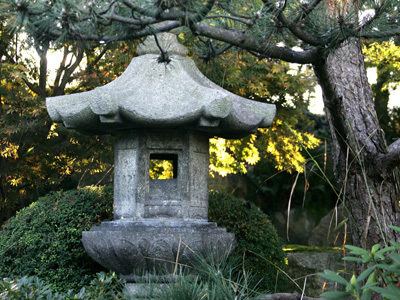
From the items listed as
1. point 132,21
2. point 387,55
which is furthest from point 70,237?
point 387,55

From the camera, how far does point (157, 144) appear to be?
353 cm

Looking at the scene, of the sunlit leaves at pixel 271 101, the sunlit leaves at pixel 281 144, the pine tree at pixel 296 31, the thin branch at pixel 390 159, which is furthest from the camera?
the sunlit leaves at pixel 281 144

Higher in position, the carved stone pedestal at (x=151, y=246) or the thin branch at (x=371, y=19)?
the thin branch at (x=371, y=19)

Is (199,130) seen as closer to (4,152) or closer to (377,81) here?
(4,152)

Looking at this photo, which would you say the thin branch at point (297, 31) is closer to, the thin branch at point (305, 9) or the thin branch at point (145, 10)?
the thin branch at point (305, 9)

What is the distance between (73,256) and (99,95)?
1.61 meters

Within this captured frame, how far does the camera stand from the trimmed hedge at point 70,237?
3.98 metres

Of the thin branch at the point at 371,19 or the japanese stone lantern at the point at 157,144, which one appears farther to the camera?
the japanese stone lantern at the point at 157,144

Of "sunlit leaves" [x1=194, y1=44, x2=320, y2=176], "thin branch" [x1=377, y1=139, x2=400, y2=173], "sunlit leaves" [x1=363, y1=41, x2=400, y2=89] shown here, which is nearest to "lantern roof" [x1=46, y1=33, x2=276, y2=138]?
"thin branch" [x1=377, y1=139, x2=400, y2=173]

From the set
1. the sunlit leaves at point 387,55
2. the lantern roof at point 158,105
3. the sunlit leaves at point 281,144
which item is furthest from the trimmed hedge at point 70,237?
the sunlit leaves at point 387,55

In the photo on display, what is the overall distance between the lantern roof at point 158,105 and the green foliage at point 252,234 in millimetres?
1205

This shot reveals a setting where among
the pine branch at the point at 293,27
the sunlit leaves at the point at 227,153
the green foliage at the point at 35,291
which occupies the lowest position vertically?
the green foliage at the point at 35,291

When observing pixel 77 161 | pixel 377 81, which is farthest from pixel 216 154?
pixel 377 81

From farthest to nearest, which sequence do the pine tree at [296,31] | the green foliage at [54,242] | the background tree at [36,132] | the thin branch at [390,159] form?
the background tree at [36,132]
the green foliage at [54,242]
the thin branch at [390,159]
the pine tree at [296,31]
